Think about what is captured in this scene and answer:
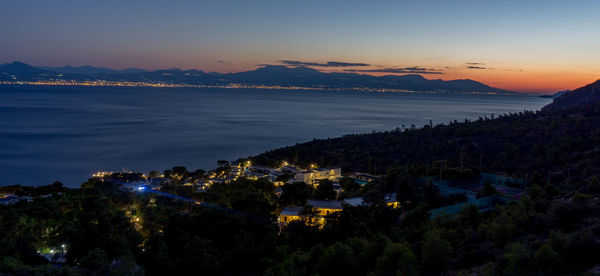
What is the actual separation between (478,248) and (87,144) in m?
37.0

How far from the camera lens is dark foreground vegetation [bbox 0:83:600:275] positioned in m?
6.71

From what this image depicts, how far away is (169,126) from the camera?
164 ft

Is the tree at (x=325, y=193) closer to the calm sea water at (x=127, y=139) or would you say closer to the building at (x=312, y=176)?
the building at (x=312, y=176)

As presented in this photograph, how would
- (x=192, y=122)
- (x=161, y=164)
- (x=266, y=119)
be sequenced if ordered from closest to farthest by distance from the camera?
(x=161, y=164), (x=192, y=122), (x=266, y=119)

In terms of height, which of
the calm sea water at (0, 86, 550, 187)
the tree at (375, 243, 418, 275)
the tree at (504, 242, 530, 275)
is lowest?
the calm sea water at (0, 86, 550, 187)

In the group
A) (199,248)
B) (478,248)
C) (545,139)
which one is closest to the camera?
(478,248)

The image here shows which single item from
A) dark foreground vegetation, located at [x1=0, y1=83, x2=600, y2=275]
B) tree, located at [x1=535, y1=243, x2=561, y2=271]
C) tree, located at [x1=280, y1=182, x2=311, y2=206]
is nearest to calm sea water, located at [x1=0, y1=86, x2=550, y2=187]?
dark foreground vegetation, located at [x1=0, y1=83, x2=600, y2=275]

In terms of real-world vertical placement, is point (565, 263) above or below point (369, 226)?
above

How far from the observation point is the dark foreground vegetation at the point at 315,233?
6.71 meters

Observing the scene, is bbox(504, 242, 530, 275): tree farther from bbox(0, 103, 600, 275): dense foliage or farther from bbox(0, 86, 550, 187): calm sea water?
bbox(0, 86, 550, 187): calm sea water

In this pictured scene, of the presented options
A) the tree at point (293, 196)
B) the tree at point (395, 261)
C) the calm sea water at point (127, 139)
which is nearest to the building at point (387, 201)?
the tree at point (293, 196)

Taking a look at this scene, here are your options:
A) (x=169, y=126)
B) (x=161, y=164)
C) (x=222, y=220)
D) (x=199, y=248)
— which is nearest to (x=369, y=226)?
(x=222, y=220)

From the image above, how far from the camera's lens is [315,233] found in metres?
11.2

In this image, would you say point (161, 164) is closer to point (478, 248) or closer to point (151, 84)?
point (478, 248)
